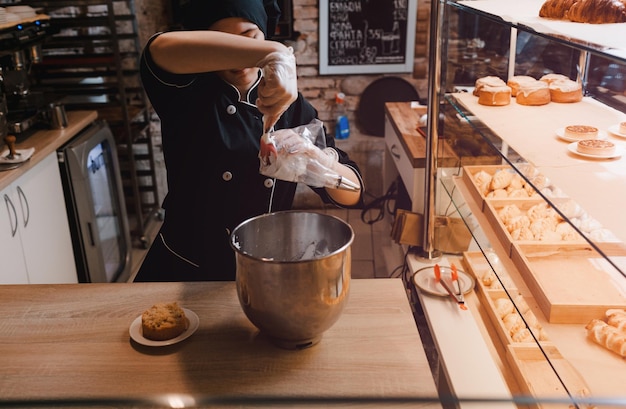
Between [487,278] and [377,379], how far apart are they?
97cm

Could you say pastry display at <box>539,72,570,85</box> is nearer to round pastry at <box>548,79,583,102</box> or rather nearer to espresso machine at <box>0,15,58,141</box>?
round pastry at <box>548,79,583,102</box>

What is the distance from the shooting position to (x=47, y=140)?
298 centimetres

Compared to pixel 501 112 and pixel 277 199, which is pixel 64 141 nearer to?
pixel 277 199

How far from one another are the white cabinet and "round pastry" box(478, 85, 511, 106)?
2.08 meters

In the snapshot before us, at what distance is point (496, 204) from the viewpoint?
66.8 inches

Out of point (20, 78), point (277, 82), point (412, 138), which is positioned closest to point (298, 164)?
point (277, 82)

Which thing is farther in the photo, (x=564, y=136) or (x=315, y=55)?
(x=315, y=55)

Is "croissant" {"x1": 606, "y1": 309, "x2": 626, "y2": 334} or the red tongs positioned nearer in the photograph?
"croissant" {"x1": 606, "y1": 309, "x2": 626, "y2": 334}

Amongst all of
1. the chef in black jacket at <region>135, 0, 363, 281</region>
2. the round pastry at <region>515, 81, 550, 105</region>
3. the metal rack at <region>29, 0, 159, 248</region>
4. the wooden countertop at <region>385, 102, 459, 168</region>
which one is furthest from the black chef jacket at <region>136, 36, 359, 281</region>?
the metal rack at <region>29, 0, 159, 248</region>

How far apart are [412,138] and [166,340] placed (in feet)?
6.86

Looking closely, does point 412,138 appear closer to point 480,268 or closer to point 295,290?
point 480,268

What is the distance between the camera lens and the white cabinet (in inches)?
102

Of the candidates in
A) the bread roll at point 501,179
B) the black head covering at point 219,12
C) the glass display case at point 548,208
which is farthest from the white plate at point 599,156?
the black head covering at point 219,12

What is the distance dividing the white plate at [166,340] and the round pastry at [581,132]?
3.60ft
